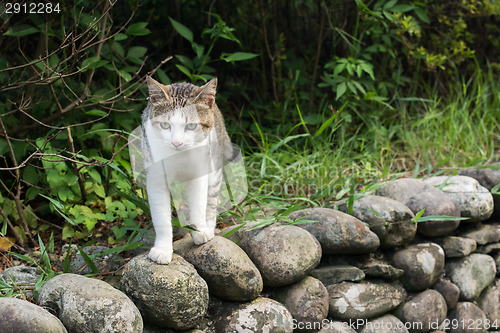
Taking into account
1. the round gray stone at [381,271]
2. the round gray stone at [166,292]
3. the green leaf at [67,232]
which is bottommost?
the round gray stone at [381,271]

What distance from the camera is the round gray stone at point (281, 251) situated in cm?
213

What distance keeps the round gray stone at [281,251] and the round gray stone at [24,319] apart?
865 mm

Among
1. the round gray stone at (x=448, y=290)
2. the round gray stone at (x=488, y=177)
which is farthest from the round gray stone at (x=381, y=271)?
the round gray stone at (x=488, y=177)

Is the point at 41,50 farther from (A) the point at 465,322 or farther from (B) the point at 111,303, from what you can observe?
(A) the point at 465,322

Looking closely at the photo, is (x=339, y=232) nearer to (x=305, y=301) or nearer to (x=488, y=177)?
(x=305, y=301)

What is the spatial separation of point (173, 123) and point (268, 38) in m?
2.09

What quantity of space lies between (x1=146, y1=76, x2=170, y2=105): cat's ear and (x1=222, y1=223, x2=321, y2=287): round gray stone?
0.75 m

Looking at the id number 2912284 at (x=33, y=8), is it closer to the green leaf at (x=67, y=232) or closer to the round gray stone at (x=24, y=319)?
the green leaf at (x=67, y=232)

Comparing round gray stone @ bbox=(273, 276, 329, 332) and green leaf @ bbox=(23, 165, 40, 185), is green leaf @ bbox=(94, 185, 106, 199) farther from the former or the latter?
round gray stone @ bbox=(273, 276, 329, 332)

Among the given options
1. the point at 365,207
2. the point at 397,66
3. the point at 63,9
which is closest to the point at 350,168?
the point at 365,207

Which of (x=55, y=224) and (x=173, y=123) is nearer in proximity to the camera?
(x=173, y=123)

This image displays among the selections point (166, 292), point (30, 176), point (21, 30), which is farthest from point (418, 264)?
point (21, 30)

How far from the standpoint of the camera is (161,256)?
6.21 ft

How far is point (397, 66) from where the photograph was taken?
3.96 m
